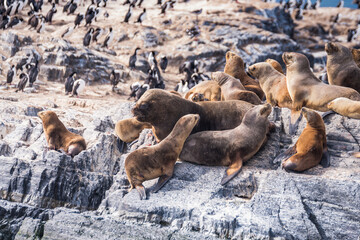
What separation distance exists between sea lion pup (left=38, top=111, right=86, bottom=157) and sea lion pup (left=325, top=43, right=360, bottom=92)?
384 cm

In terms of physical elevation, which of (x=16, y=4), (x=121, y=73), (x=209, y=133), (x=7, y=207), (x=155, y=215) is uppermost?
(x=209, y=133)

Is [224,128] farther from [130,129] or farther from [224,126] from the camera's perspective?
[130,129]

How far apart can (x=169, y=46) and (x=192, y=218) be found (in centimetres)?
1829

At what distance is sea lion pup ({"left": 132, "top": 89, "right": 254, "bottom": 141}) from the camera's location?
442 cm

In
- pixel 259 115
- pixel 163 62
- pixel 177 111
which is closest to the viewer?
pixel 259 115

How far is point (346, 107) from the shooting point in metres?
4.73

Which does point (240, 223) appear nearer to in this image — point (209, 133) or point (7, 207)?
point (209, 133)

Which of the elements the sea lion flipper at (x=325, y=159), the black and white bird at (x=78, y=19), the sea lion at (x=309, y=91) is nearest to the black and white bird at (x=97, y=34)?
the black and white bird at (x=78, y=19)

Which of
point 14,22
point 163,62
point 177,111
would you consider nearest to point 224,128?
point 177,111

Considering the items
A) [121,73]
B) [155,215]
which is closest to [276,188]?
[155,215]

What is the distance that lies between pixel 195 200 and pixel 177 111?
48.4 inches

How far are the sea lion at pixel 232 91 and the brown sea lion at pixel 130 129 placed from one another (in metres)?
1.17

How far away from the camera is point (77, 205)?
4594 millimetres

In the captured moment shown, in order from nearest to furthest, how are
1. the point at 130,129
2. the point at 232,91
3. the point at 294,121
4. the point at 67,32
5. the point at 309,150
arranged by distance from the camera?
the point at 309,150 → the point at 294,121 → the point at 130,129 → the point at 232,91 → the point at 67,32
